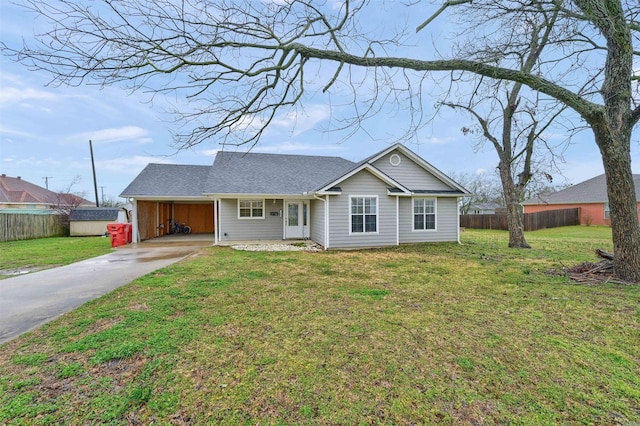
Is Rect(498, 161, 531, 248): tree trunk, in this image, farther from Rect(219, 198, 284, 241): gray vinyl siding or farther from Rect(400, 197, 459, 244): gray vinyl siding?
Rect(219, 198, 284, 241): gray vinyl siding

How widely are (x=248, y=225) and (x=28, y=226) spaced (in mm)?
13337

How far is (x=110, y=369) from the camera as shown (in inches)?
114

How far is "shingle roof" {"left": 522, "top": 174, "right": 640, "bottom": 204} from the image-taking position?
25.5 meters

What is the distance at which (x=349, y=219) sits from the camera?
39.5 ft

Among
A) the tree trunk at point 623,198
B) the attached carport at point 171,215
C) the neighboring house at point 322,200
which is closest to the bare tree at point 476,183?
the neighboring house at point 322,200

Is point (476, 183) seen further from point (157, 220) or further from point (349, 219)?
point (157, 220)

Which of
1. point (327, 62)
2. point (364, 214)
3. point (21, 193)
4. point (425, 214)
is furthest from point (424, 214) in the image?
point (21, 193)

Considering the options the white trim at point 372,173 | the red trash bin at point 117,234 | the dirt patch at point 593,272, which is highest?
the white trim at point 372,173

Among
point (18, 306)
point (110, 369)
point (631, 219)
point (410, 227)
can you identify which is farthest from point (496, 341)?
point (410, 227)

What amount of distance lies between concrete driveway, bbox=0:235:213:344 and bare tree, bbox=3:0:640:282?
346 cm

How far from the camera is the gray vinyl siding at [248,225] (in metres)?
13.9

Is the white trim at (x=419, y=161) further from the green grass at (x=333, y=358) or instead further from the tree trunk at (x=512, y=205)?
the green grass at (x=333, y=358)

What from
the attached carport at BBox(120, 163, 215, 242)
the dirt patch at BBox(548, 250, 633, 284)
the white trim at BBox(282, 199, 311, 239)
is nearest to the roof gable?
the white trim at BBox(282, 199, 311, 239)

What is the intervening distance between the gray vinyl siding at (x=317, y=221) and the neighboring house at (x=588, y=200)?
20.3m
